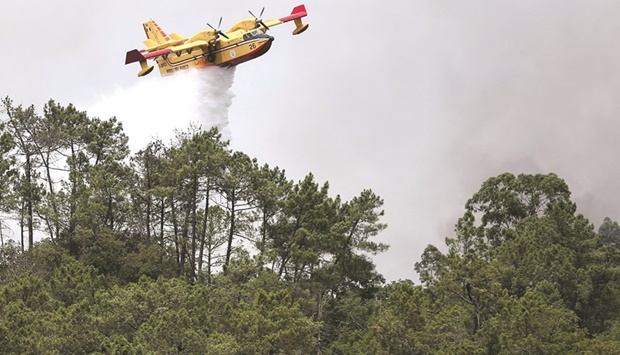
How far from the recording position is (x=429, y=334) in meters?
34.0

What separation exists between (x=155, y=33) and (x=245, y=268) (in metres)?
29.6

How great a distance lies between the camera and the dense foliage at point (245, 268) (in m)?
33.1

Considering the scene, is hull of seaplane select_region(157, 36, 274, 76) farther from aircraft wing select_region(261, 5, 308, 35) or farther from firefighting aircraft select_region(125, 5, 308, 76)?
aircraft wing select_region(261, 5, 308, 35)

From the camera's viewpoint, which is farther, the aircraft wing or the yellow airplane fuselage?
the aircraft wing

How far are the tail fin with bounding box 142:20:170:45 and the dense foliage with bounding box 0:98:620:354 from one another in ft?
41.2

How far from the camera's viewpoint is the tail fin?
64.7 m

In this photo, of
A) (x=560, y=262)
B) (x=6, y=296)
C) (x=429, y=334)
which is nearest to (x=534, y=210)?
(x=560, y=262)

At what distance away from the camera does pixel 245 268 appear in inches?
1590

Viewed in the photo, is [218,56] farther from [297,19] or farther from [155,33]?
[155,33]

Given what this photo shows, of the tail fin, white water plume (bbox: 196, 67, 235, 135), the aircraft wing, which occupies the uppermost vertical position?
the tail fin

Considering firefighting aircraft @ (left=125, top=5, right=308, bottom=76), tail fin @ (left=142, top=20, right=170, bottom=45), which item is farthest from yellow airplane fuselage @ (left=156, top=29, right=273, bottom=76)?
tail fin @ (left=142, top=20, right=170, bottom=45)

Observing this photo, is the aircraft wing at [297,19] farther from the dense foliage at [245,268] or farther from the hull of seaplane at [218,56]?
the dense foliage at [245,268]

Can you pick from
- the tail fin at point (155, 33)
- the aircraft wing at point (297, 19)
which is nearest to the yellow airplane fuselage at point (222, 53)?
the aircraft wing at point (297, 19)

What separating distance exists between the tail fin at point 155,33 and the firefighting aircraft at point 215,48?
16.9ft
